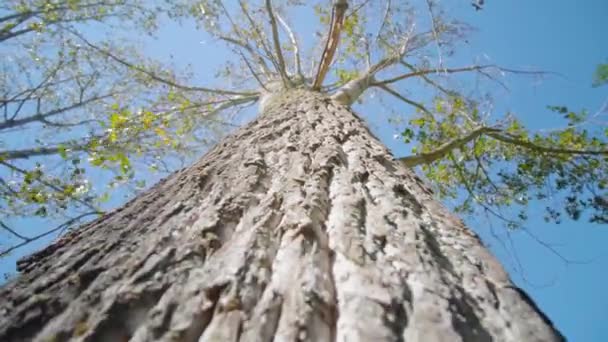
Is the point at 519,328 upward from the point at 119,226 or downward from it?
downward

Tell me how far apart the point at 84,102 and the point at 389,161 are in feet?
26.9

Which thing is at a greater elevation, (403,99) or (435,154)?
(403,99)

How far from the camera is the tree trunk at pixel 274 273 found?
2.47 feet

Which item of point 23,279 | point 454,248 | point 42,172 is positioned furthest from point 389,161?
point 42,172

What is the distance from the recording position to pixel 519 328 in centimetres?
79

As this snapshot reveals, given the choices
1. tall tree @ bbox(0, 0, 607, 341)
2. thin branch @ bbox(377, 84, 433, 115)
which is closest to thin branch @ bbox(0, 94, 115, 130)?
thin branch @ bbox(377, 84, 433, 115)

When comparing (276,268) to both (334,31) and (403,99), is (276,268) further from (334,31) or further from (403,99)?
(403,99)

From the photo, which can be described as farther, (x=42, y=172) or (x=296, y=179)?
(x=42, y=172)

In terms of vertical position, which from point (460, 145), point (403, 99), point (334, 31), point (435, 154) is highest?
point (403, 99)

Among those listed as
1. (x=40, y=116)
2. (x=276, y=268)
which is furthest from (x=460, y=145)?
(x=40, y=116)

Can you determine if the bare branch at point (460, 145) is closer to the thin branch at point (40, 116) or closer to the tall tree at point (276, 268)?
the tall tree at point (276, 268)

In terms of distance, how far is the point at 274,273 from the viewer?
89 centimetres

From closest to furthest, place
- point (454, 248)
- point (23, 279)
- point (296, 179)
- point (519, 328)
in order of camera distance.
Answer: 1. point (519, 328)
2. point (23, 279)
3. point (454, 248)
4. point (296, 179)

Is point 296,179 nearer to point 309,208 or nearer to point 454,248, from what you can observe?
point 309,208
